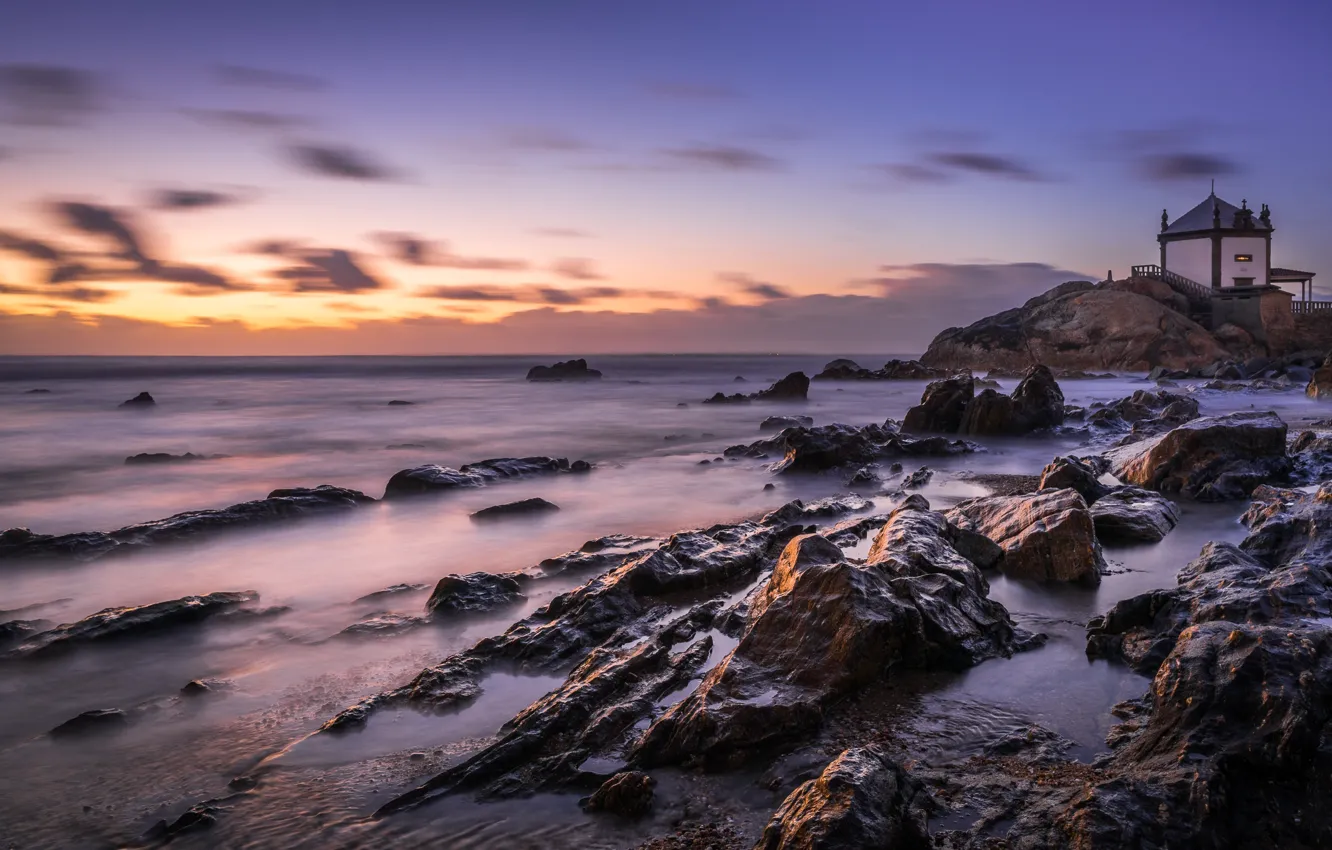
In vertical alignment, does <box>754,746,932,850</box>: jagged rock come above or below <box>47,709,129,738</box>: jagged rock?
above

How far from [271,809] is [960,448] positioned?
42.7 feet

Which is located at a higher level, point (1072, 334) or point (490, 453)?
point (1072, 334)

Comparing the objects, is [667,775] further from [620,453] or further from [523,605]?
[620,453]

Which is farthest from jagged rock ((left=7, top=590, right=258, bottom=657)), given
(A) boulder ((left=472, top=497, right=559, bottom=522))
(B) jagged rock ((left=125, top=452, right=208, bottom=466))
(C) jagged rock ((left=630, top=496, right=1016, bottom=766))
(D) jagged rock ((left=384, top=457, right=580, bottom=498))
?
(B) jagged rock ((left=125, top=452, right=208, bottom=466))

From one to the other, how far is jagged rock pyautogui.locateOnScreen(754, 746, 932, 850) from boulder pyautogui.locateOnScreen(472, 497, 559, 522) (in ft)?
25.1

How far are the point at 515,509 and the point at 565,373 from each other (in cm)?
4930

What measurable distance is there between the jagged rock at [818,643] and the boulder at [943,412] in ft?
42.2

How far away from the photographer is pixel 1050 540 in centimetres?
612

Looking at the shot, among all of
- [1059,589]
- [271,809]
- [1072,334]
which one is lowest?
[271,809]

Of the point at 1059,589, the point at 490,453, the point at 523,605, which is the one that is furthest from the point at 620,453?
the point at 1059,589

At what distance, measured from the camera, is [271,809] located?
3.65 metres

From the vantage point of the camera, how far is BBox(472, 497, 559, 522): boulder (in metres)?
10.2

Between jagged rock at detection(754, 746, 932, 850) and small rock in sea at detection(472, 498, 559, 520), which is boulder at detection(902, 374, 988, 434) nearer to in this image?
small rock in sea at detection(472, 498, 559, 520)

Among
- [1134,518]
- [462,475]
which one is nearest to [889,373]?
[462,475]
